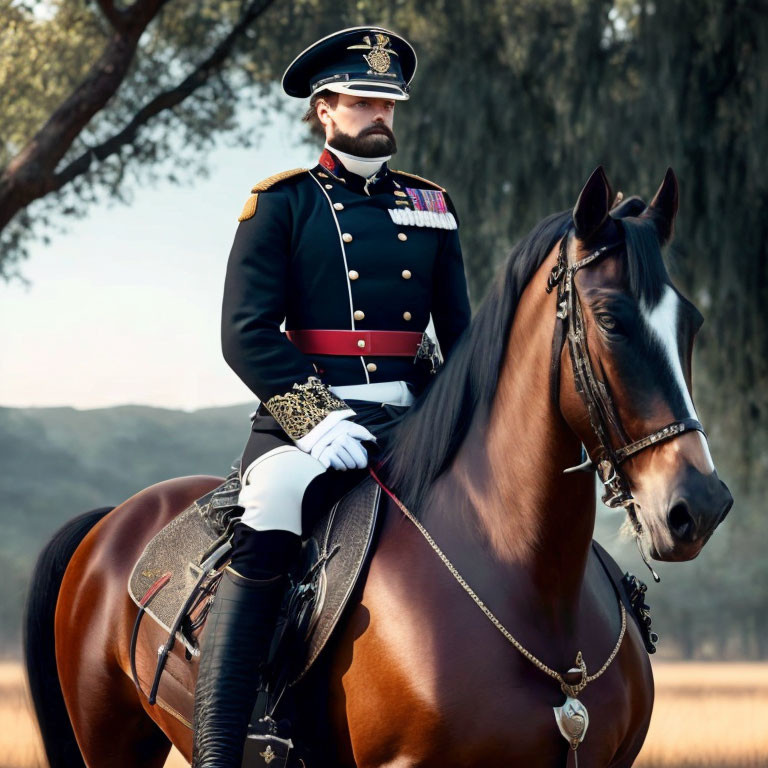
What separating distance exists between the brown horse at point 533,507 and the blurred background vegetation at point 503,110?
6.38 m

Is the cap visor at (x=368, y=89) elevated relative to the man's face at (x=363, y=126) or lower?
elevated

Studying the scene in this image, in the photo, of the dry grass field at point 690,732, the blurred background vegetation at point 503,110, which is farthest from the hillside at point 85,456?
the blurred background vegetation at point 503,110

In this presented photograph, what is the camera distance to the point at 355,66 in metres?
4.01

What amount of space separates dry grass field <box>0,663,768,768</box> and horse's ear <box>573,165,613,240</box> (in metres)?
3.56

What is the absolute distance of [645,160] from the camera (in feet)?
34.2

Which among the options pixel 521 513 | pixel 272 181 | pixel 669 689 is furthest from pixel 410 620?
pixel 669 689

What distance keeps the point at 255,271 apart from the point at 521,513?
1163 millimetres

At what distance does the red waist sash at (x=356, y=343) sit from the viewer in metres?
3.87

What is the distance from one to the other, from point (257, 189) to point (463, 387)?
1.03 meters

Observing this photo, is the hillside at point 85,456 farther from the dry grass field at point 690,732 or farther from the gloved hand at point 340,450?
the gloved hand at point 340,450

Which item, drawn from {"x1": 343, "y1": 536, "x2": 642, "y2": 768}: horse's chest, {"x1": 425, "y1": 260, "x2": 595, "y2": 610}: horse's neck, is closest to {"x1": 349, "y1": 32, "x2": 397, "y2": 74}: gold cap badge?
{"x1": 425, "y1": 260, "x2": 595, "y2": 610}: horse's neck

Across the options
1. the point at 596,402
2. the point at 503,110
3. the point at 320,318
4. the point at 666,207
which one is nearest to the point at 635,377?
the point at 596,402

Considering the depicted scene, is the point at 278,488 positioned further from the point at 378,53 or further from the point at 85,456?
Answer: the point at 85,456

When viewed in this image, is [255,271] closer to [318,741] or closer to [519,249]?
[519,249]
